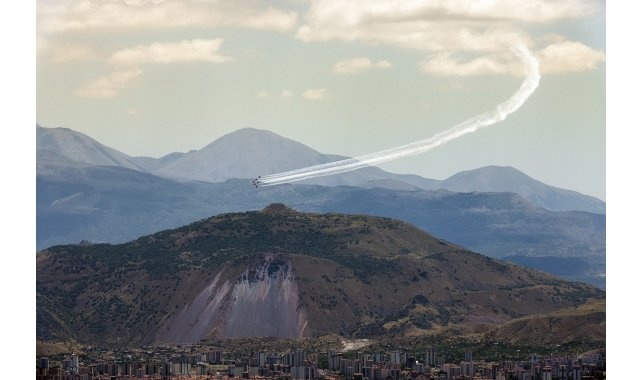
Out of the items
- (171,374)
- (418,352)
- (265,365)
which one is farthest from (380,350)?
(171,374)

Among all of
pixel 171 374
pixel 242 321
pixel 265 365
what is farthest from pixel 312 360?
pixel 242 321

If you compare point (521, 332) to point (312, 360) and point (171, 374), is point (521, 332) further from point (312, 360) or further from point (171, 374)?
point (171, 374)

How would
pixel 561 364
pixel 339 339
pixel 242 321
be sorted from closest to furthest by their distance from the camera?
1. pixel 561 364
2. pixel 339 339
3. pixel 242 321

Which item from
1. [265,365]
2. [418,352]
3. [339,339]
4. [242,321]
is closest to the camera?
[265,365]

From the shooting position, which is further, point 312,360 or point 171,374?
point 312,360

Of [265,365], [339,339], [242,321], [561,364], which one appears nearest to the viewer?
[561,364]

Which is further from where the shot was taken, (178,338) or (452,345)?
(178,338)

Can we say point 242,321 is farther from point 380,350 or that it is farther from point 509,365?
point 509,365

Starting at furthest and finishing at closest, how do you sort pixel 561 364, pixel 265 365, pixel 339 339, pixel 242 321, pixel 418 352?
pixel 242 321, pixel 339 339, pixel 418 352, pixel 265 365, pixel 561 364
